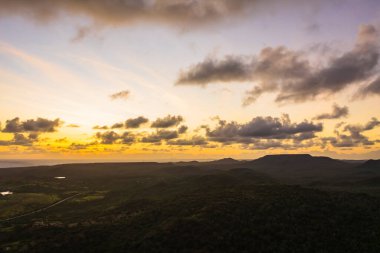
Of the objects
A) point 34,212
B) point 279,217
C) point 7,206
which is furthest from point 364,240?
point 7,206

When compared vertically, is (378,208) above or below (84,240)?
above

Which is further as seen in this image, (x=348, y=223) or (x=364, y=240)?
(x=348, y=223)

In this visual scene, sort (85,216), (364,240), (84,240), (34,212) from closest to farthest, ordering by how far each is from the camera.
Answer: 1. (364,240)
2. (84,240)
3. (85,216)
4. (34,212)

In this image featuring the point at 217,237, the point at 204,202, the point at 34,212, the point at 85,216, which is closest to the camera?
the point at 217,237

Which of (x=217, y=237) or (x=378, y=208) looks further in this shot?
(x=378, y=208)

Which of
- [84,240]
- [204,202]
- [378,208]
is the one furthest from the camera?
[204,202]

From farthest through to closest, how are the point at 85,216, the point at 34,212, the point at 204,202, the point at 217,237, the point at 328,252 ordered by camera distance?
the point at 34,212, the point at 85,216, the point at 204,202, the point at 217,237, the point at 328,252

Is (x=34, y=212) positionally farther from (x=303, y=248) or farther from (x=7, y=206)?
(x=303, y=248)

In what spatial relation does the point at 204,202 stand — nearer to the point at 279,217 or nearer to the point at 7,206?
the point at 279,217

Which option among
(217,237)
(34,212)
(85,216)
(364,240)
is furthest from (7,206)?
(364,240)
